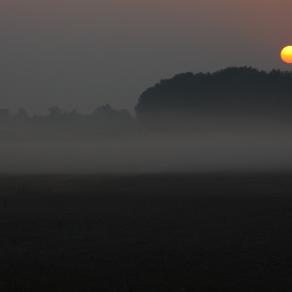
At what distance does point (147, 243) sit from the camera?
22.0 metres

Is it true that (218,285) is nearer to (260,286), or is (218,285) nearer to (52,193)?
(260,286)

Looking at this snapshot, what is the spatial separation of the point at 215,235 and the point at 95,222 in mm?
6450

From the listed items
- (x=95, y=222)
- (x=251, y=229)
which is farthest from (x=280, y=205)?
(x=95, y=222)

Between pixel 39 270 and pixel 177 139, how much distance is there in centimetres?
17614

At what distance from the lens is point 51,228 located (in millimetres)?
25859

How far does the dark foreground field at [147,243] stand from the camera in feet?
55.0

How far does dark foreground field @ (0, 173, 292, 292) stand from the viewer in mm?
16750

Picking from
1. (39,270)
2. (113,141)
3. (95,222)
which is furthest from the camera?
(113,141)


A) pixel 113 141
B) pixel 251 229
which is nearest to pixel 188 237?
pixel 251 229

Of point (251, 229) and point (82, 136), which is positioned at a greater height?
point (82, 136)

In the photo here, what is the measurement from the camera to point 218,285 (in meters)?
16.2

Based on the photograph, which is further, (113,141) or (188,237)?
(113,141)

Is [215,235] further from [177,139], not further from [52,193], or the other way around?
[177,139]

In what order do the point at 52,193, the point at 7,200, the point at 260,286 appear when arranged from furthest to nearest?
the point at 52,193 < the point at 7,200 < the point at 260,286
